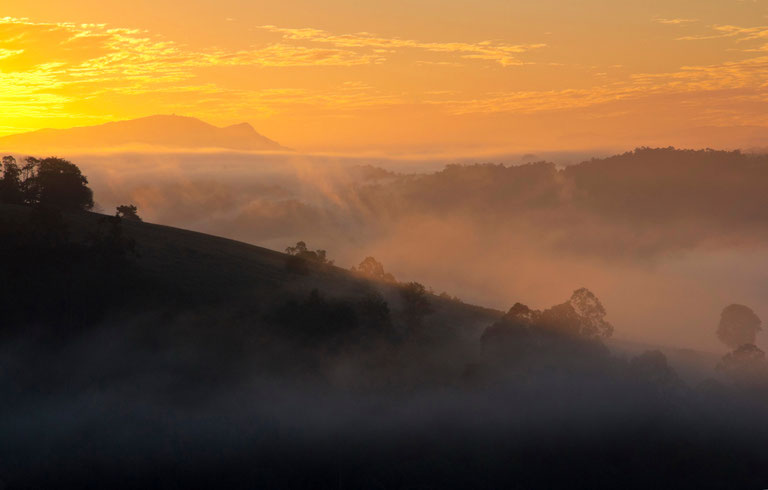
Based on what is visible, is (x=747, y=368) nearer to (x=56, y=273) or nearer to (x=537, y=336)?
(x=537, y=336)

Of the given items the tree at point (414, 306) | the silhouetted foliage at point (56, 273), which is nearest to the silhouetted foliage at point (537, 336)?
the tree at point (414, 306)

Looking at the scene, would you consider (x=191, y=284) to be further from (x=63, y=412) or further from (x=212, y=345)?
(x=63, y=412)

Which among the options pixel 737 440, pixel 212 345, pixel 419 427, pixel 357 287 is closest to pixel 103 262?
pixel 212 345

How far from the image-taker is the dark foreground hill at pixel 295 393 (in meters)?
112

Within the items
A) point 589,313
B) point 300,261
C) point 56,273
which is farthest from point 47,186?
point 589,313

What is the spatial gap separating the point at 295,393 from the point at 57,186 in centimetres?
6314

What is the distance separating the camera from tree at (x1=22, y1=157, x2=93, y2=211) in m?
154

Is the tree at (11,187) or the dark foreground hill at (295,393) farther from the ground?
the tree at (11,187)

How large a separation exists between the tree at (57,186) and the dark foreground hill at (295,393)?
8.20 meters

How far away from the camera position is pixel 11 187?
152 metres

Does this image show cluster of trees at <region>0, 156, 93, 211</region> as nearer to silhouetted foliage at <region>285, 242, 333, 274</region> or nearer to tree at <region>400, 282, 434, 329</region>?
silhouetted foliage at <region>285, 242, 333, 274</region>

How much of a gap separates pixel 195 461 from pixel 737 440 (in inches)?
3145

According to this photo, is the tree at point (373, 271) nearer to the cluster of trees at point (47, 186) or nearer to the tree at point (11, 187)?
the cluster of trees at point (47, 186)

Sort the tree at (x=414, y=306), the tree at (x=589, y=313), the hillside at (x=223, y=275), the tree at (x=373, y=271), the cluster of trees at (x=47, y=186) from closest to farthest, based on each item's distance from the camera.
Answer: the hillside at (x=223, y=275), the tree at (x=414, y=306), the tree at (x=589, y=313), the cluster of trees at (x=47, y=186), the tree at (x=373, y=271)
